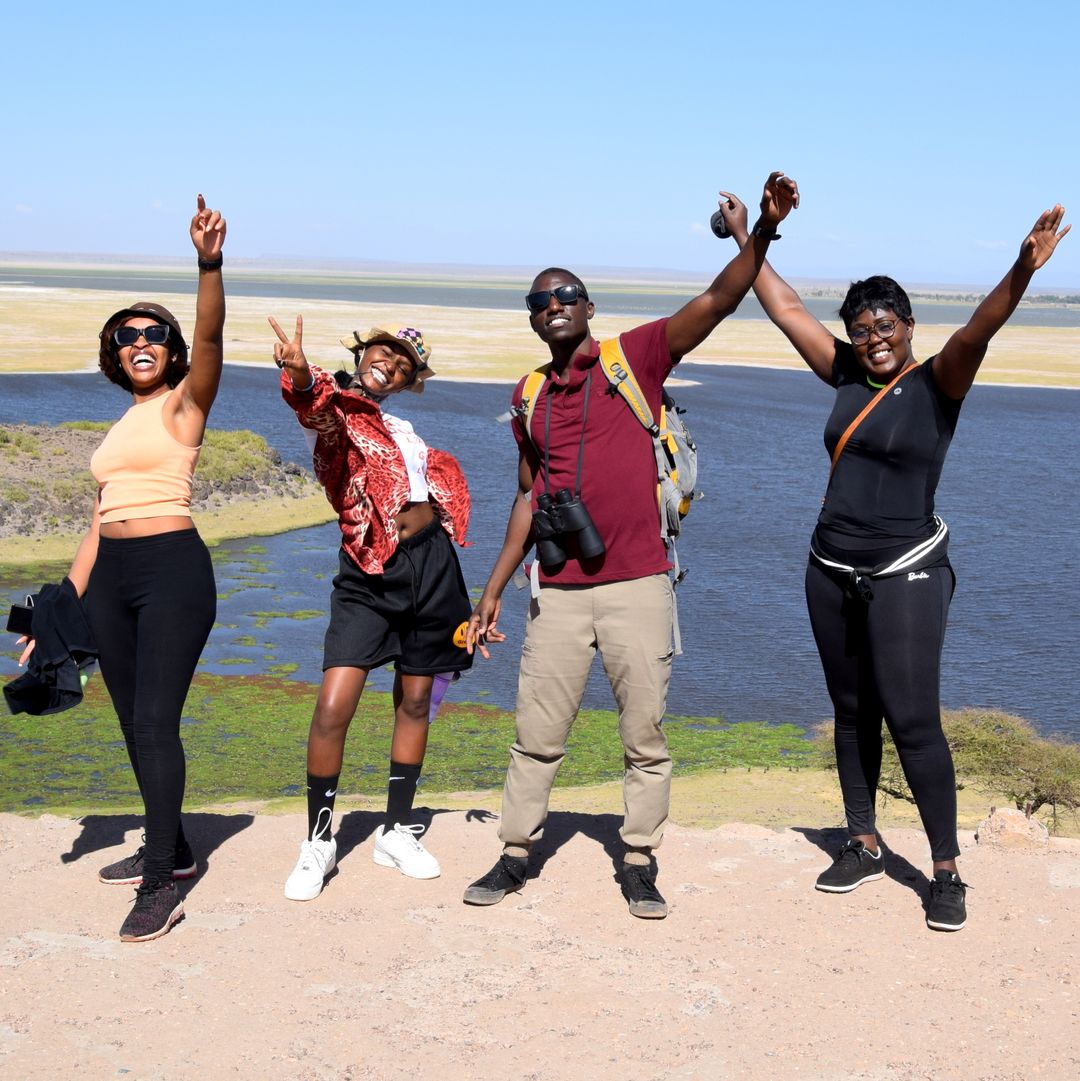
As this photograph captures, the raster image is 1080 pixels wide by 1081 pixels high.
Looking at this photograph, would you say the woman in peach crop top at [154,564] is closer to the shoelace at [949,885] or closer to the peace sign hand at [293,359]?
the peace sign hand at [293,359]

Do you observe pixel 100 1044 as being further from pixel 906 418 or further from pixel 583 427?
pixel 906 418

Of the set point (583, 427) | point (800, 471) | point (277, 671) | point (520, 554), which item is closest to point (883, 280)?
point (583, 427)

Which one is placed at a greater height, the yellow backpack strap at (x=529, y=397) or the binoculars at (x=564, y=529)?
the yellow backpack strap at (x=529, y=397)

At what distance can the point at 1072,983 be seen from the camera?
4.35 meters

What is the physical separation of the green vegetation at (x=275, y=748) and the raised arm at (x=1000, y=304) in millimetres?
5731

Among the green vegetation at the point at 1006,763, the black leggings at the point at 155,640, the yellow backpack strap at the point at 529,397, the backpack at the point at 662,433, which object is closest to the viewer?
the black leggings at the point at 155,640

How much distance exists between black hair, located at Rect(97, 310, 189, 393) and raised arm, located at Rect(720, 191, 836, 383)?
1846 mm

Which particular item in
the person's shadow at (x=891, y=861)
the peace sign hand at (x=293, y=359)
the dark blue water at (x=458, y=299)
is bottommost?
the dark blue water at (x=458, y=299)

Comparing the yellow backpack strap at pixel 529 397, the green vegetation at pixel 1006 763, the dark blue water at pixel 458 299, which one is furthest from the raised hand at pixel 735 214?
the dark blue water at pixel 458 299

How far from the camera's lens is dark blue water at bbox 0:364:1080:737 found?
41.0 ft

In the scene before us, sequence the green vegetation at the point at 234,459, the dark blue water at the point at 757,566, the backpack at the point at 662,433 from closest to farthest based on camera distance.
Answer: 1. the backpack at the point at 662,433
2. the dark blue water at the point at 757,566
3. the green vegetation at the point at 234,459

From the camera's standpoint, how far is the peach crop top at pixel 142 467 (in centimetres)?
445

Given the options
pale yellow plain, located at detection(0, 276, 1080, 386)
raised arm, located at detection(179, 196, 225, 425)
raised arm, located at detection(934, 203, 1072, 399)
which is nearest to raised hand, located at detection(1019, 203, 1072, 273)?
raised arm, located at detection(934, 203, 1072, 399)

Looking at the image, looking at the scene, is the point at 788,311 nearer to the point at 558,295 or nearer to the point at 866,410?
the point at 866,410
